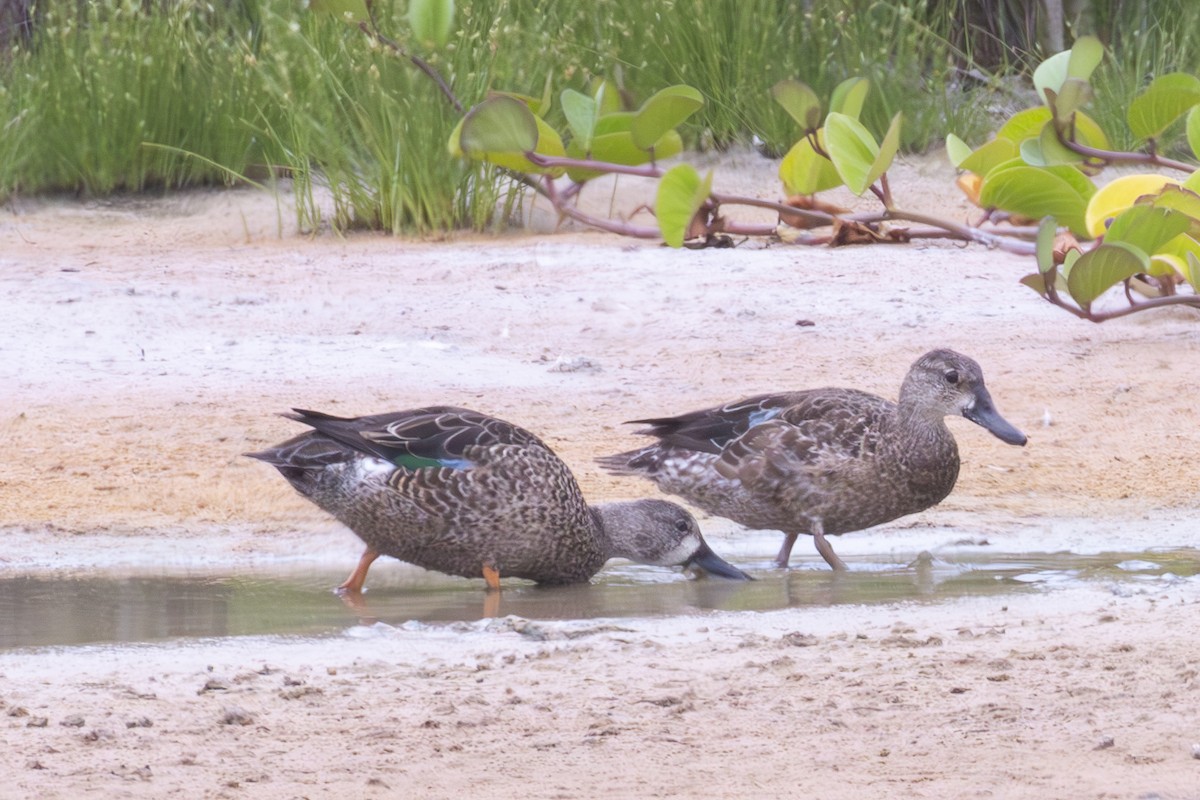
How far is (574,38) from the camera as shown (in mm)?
11664

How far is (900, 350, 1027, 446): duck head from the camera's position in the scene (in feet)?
20.7

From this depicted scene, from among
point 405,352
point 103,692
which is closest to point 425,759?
point 103,692

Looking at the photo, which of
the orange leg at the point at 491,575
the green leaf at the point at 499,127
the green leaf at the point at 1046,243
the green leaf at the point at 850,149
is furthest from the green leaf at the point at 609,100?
the orange leg at the point at 491,575

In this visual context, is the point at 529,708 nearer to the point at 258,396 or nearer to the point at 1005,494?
the point at 1005,494

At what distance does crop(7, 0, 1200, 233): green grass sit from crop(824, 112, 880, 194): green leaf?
3.00 m

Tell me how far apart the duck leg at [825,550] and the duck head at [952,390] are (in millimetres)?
551

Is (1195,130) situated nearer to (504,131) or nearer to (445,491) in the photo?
(504,131)

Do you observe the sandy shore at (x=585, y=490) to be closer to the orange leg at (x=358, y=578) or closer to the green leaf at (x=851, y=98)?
the orange leg at (x=358, y=578)

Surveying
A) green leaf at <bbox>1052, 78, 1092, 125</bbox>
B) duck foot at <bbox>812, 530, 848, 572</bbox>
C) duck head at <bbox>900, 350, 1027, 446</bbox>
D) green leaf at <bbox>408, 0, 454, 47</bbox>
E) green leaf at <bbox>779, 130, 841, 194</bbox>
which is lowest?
duck foot at <bbox>812, 530, 848, 572</bbox>

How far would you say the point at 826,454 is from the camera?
6195 mm

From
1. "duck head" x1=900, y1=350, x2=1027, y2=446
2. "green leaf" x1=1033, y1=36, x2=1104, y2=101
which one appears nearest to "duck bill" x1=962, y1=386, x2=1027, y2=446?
"duck head" x1=900, y1=350, x2=1027, y2=446

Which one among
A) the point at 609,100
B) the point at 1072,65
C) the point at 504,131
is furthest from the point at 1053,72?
the point at 504,131

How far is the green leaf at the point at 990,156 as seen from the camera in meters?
8.62

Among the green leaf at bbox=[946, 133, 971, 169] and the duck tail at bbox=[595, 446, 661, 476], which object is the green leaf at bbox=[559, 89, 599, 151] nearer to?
the green leaf at bbox=[946, 133, 971, 169]
